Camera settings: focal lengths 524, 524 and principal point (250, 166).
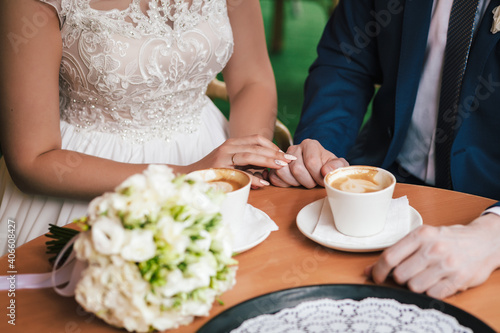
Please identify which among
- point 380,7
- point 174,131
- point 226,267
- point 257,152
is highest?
point 380,7

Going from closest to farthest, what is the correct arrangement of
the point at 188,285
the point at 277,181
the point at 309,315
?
the point at 188,285, the point at 309,315, the point at 277,181

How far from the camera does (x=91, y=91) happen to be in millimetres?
1576

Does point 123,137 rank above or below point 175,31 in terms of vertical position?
below

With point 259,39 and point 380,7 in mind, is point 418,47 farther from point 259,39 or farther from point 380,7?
point 259,39

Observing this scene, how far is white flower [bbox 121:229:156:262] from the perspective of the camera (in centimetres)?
67

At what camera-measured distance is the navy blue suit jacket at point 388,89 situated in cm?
150

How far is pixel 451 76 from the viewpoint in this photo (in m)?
1.54

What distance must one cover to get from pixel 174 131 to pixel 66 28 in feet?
1.50

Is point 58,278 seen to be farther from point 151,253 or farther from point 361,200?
point 361,200

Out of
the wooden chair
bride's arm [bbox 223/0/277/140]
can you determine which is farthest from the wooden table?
the wooden chair

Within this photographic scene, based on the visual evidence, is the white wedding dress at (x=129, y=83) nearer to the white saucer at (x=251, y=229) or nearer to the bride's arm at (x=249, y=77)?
the bride's arm at (x=249, y=77)

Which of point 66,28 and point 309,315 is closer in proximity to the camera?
point 309,315

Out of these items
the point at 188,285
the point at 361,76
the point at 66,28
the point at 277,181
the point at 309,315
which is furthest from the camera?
the point at 361,76

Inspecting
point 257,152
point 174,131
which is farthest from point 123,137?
point 257,152
